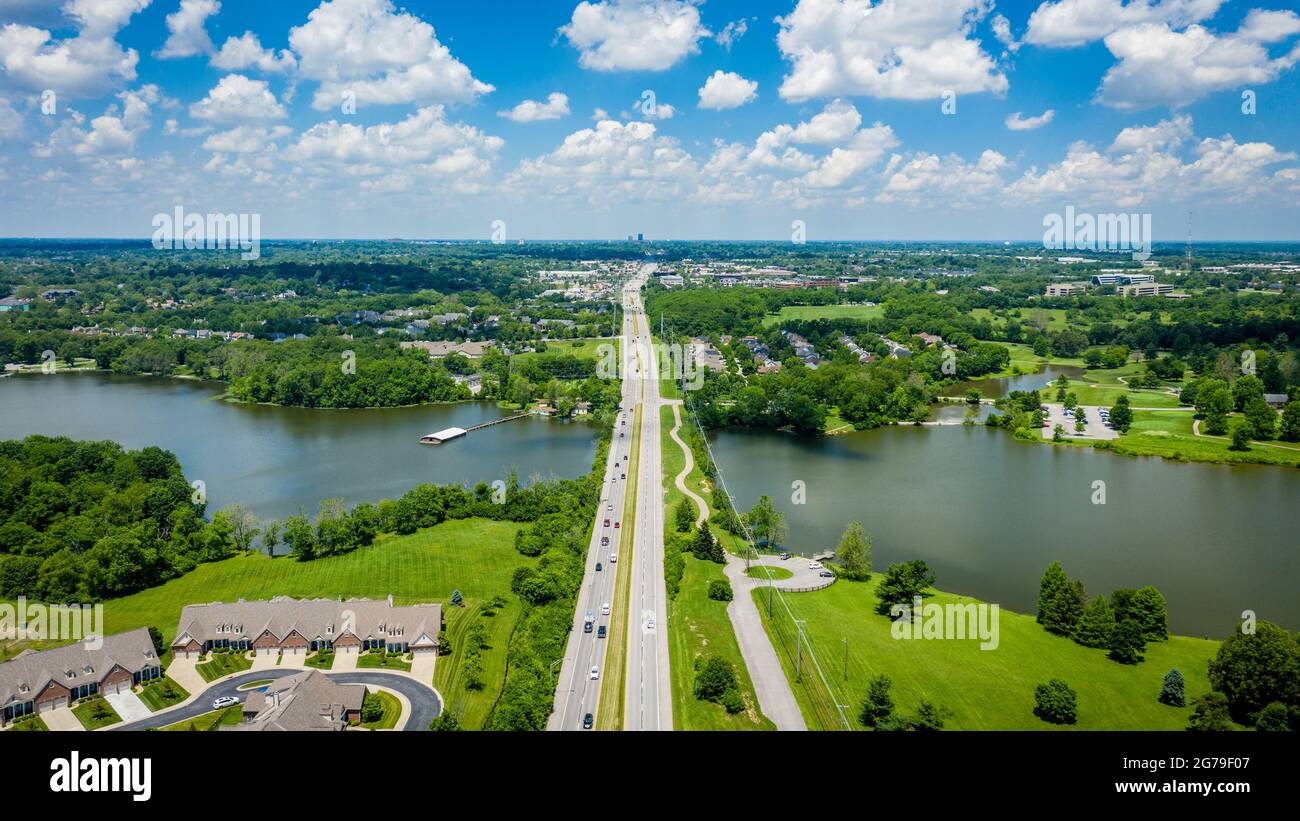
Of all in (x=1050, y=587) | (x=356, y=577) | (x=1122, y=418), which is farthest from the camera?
(x=1122, y=418)

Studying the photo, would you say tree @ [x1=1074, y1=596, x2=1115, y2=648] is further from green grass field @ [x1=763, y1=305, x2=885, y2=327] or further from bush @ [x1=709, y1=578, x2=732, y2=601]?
green grass field @ [x1=763, y1=305, x2=885, y2=327]

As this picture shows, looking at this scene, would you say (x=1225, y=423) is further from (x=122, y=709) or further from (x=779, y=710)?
(x=122, y=709)

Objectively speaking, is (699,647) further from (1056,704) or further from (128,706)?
(128,706)

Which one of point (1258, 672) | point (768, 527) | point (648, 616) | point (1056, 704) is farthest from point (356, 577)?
point (1258, 672)

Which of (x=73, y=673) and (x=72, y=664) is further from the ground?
(x=72, y=664)

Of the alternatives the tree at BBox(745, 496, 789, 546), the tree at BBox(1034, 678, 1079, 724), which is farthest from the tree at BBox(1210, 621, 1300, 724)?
the tree at BBox(745, 496, 789, 546)

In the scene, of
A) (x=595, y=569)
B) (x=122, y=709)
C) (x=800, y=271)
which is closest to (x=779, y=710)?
(x=595, y=569)
